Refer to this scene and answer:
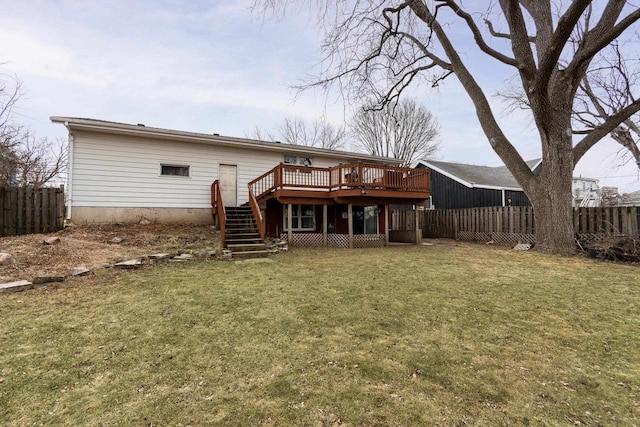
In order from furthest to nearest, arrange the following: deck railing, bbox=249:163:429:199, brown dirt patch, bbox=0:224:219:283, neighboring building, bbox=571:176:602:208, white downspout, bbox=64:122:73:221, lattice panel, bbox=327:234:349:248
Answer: neighboring building, bbox=571:176:602:208 < lattice panel, bbox=327:234:349:248 < deck railing, bbox=249:163:429:199 < white downspout, bbox=64:122:73:221 < brown dirt patch, bbox=0:224:219:283

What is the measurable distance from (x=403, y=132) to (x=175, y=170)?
83.2ft

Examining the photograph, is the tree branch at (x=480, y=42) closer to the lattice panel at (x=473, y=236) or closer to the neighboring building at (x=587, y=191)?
the lattice panel at (x=473, y=236)

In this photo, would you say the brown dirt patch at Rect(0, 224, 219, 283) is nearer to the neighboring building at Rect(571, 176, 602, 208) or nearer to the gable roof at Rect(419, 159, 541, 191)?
the gable roof at Rect(419, 159, 541, 191)

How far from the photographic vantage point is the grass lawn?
2090 millimetres

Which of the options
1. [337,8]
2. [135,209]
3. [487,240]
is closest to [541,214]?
[487,240]

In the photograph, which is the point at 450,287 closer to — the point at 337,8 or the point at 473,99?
the point at 337,8

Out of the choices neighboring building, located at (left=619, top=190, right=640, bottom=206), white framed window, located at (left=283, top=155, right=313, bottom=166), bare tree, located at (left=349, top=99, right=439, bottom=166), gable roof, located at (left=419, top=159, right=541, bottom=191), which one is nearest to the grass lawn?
white framed window, located at (left=283, top=155, right=313, bottom=166)

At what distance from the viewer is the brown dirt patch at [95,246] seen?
5.95 m

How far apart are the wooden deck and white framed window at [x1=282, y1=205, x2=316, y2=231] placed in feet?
4.93

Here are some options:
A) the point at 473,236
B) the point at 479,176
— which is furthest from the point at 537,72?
the point at 479,176

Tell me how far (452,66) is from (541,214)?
619 centimetres

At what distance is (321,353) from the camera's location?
2.90m

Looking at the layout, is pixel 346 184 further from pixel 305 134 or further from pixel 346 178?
pixel 305 134

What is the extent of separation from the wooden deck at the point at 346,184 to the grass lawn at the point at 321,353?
5508mm
